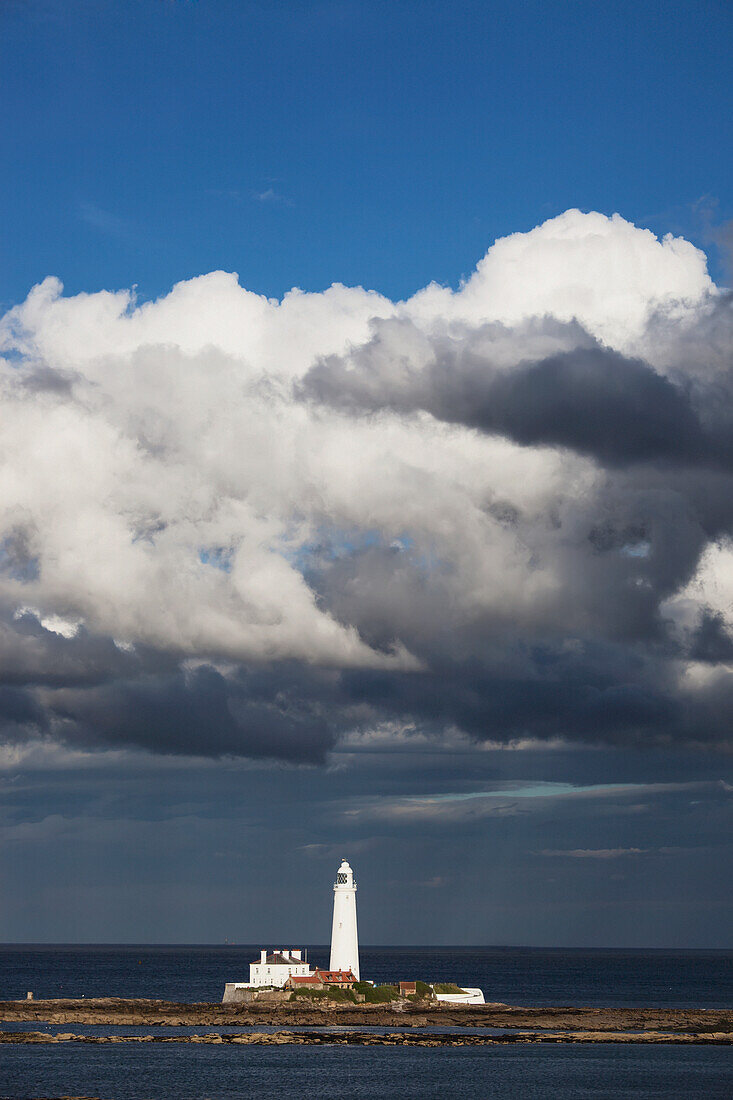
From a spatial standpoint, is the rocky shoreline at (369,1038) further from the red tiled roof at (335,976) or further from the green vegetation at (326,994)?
the red tiled roof at (335,976)

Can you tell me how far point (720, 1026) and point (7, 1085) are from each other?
218 feet

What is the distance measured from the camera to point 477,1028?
11794cm

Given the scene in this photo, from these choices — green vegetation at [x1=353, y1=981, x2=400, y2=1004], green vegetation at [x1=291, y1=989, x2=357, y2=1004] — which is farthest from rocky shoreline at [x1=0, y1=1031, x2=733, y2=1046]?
green vegetation at [x1=353, y1=981, x2=400, y2=1004]

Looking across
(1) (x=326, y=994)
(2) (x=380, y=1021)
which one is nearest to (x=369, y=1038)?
(2) (x=380, y=1021)

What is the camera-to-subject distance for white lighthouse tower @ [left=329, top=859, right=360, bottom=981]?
12788 cm

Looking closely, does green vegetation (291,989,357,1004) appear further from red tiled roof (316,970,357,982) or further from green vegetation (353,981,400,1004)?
red tiled roof (316,970,357,982)

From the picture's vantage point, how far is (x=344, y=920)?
5064 inches

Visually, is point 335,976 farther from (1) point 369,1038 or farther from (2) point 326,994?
(1) point 369,1038

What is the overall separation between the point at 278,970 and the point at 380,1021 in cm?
1415

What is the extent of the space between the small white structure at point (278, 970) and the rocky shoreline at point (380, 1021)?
130 inches

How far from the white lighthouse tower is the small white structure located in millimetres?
3385

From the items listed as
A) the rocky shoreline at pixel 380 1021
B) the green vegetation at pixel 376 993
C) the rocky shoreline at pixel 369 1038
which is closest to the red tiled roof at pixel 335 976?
the green vegetation at pixel 376 993

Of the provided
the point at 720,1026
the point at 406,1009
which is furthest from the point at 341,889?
the point at 720,1026

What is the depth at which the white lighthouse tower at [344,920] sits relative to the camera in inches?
5034
